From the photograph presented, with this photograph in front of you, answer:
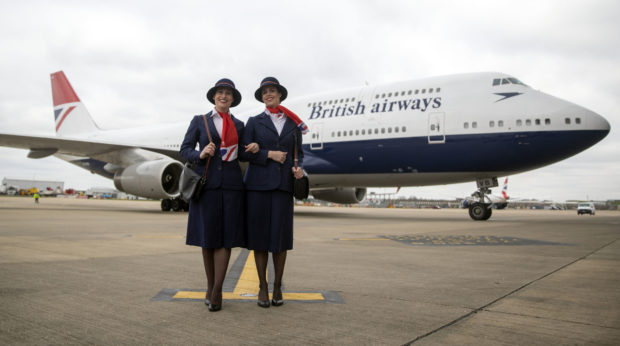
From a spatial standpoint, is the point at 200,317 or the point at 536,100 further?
the point at 536,100

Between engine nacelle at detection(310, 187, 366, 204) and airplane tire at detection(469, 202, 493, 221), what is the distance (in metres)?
6.64

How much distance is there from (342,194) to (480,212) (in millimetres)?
7358

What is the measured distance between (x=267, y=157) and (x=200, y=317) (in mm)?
1076

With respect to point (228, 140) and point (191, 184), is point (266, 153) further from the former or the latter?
point (191, 184)

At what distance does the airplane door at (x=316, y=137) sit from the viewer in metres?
13.9

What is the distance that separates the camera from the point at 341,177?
45.4 ft

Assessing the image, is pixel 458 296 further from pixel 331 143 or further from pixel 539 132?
pixel 331 143

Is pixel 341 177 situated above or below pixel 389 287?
above

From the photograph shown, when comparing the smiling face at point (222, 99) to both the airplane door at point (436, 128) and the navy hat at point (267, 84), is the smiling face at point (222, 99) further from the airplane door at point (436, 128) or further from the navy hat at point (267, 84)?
the airplane door at point (436, 128)

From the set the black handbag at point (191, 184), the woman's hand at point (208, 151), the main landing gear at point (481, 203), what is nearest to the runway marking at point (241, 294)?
the black handbag at point (191, 184)

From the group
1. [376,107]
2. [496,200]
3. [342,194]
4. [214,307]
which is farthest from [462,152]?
[496,200]

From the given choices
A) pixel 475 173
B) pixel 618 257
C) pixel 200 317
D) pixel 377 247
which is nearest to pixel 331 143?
pixel 475 173

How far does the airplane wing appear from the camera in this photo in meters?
13.3

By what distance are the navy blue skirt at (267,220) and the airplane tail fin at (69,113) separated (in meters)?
22.3
